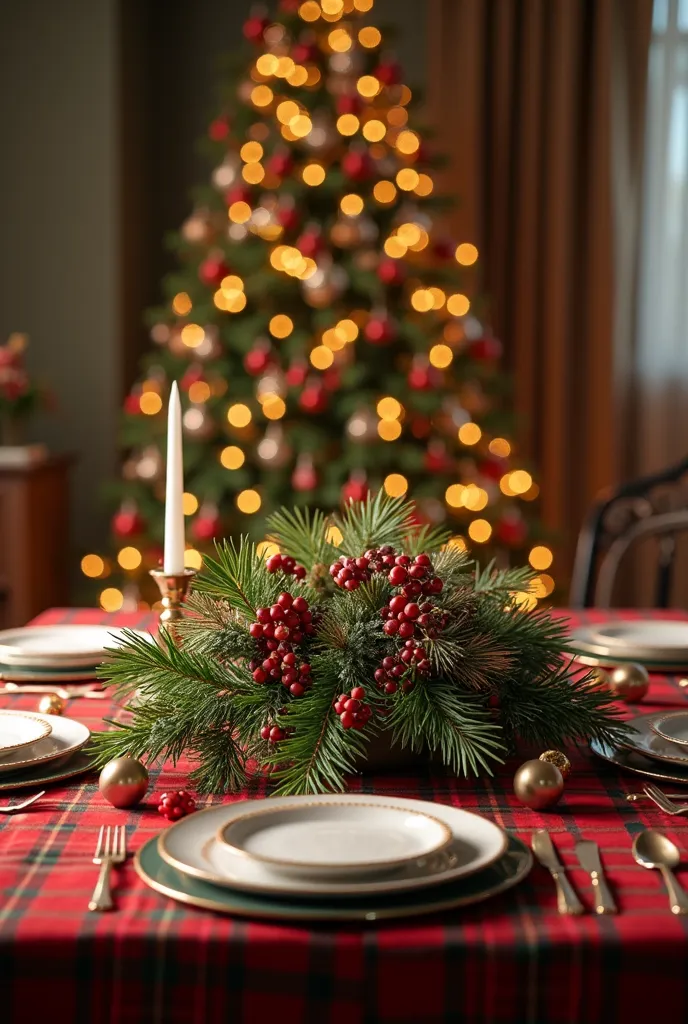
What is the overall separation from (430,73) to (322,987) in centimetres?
379

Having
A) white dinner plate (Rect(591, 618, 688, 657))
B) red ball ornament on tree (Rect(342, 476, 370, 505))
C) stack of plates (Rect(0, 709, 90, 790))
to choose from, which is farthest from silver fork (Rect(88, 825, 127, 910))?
red ball ornament on tree (Rect(342, 476, 370, 505))

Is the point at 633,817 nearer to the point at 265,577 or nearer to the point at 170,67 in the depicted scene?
the point at 265,577

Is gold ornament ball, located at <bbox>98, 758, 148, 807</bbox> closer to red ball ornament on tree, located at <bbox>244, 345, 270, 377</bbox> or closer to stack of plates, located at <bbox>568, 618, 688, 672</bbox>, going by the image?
stack of plates, located at <bbox>568, 618, 688, 672</bbox>

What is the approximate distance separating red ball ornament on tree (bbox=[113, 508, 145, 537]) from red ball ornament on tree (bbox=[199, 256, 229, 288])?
28.1 inches

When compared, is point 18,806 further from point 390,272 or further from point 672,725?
point 390,272

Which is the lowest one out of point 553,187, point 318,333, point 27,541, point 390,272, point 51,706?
point 27,541

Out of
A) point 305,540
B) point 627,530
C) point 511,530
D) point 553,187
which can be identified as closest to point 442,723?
point 305,540

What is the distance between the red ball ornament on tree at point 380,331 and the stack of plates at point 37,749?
2.31 metres

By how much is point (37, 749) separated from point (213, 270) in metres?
2.56

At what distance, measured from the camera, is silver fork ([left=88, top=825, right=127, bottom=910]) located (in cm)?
70

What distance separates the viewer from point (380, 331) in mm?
3264

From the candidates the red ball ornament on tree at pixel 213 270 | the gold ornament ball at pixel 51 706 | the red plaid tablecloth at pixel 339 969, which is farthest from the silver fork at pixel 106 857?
the red ball ornament on tree at pixel 213 270

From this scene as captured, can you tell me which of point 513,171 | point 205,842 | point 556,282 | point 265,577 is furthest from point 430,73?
point 205,842

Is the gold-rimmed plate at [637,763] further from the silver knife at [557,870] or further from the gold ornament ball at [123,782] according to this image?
the gold ornament ball at [123,782]
